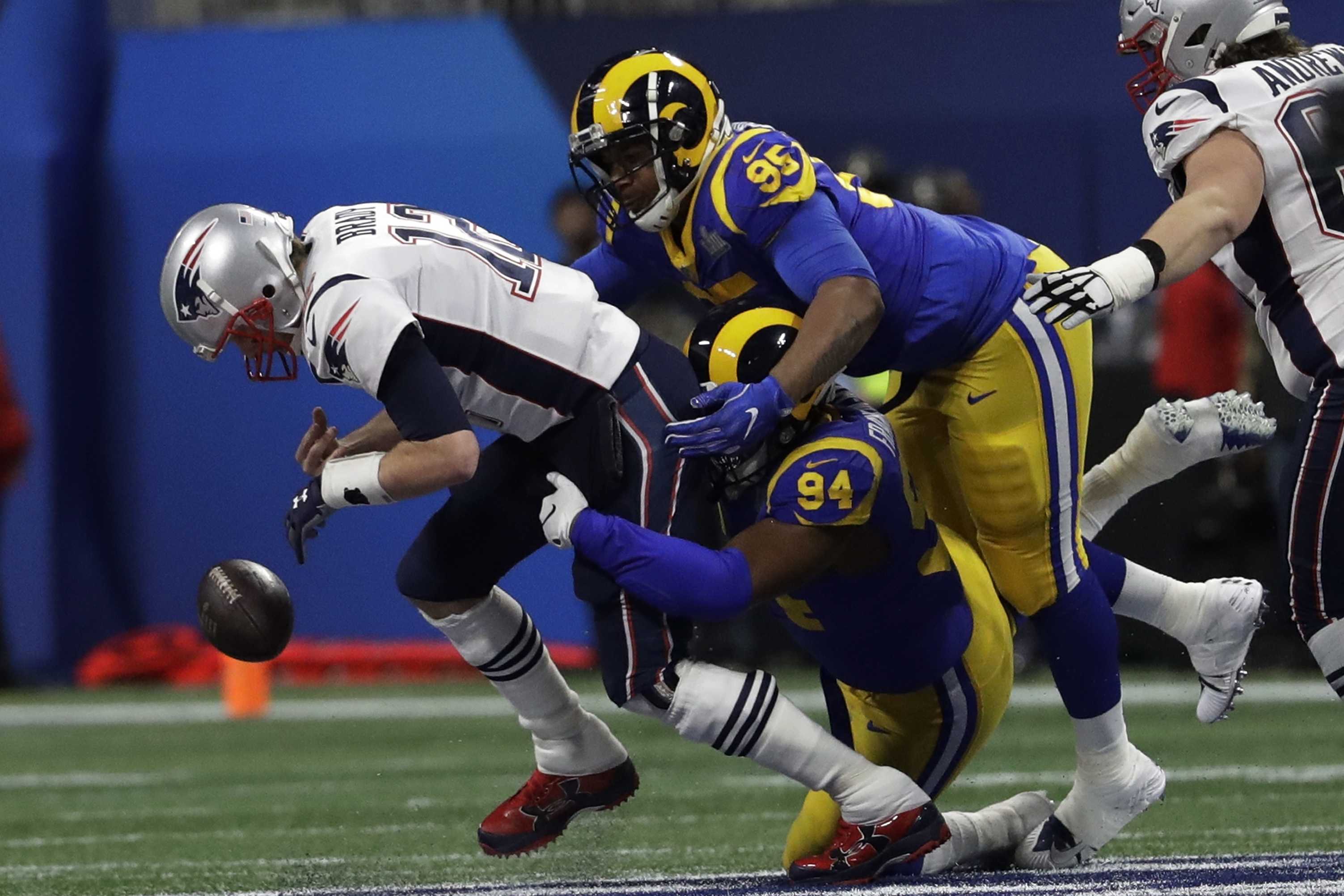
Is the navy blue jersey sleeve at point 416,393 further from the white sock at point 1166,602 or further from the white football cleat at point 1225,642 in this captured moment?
the white football cleat at point 1225,642

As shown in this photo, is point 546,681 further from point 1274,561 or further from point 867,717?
point 1274,561

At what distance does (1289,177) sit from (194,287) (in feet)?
6.99

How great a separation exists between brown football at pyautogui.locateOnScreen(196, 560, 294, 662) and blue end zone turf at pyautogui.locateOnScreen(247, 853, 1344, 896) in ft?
1.64

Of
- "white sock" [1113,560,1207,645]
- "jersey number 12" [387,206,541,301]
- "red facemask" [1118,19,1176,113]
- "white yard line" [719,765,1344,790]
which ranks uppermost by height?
"red facemask" [1118,19,1176,113]

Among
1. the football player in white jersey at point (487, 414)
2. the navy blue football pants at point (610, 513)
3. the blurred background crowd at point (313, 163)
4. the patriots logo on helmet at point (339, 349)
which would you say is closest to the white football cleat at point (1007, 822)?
the football player in white jersey at point (487, 414)

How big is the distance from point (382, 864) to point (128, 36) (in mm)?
7355

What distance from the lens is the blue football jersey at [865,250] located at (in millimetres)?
4125

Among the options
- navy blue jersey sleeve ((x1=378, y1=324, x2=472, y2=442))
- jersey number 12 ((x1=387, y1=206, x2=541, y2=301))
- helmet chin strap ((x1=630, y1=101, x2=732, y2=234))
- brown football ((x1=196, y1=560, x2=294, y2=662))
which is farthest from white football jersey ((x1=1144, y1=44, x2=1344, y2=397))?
brown football ((x1=196, y1=560, x2=294, y2=662))

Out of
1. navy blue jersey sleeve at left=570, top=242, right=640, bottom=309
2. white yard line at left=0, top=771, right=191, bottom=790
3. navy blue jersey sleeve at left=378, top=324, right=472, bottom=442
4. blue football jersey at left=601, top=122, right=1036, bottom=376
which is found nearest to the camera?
navy blue jersey sleeve at left=378, top=324, right=472, bottom=442

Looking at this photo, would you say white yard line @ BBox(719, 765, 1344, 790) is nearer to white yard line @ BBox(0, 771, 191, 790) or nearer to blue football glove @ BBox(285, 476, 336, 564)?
white yard line @ BBox(0, 771, 191, 790)

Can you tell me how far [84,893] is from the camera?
4.35m

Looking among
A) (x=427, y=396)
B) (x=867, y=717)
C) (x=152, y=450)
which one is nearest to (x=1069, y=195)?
(x=152, y=450)

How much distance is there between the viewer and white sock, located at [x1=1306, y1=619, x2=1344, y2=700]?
3.94 meters

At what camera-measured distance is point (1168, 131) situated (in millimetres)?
4016
